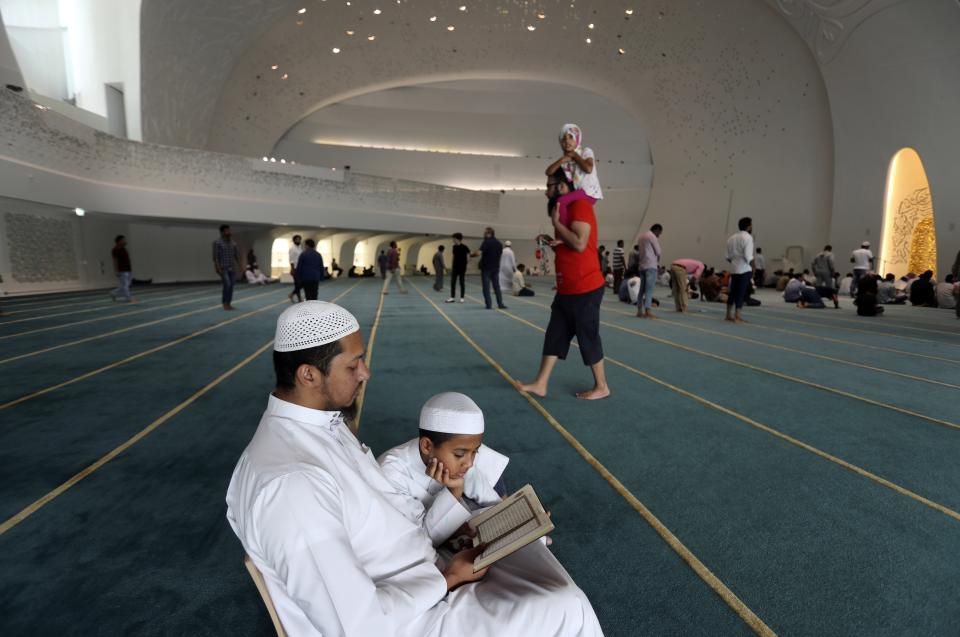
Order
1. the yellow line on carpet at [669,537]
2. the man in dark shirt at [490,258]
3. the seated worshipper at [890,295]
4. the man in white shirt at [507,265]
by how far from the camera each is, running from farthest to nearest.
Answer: the man in white shirt at [507,265]
the seated worshipper at [890,295]
the man in dark shirt at [490,258]
the yellow line on carpet at [669,537]

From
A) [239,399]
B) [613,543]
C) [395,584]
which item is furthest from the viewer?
[239,399]

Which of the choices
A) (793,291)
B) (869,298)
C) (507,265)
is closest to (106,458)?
(869,298)

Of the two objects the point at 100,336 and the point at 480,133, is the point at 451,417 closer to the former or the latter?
the point at 100,336

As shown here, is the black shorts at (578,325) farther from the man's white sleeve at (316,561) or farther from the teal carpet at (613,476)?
the man's white sleeve at (316,561)

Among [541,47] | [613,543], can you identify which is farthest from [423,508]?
[541,47]

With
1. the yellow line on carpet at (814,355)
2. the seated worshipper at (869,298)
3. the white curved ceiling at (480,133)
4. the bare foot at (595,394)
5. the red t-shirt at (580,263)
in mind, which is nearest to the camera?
the red t-shirt at (580,263)

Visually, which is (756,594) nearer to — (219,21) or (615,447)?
(615,447)

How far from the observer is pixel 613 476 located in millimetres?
2438

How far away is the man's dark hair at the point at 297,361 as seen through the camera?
115 centimetres

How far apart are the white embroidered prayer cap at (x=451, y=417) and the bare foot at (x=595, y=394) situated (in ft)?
7.14

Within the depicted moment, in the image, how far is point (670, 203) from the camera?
24656 mm

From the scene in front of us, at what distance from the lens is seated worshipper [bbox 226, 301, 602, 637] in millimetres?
917

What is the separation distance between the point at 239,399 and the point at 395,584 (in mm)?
3036

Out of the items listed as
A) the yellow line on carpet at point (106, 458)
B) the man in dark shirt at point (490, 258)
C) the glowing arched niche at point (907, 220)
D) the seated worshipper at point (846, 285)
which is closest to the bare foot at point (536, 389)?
the yellow line on carpet at point (106, 458)
